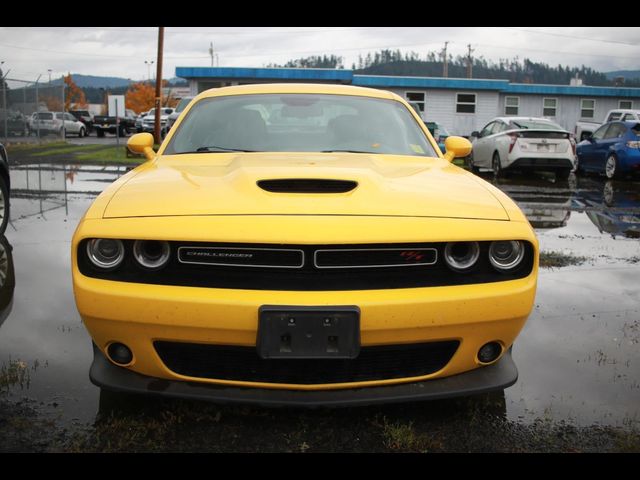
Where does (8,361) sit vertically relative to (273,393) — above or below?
below

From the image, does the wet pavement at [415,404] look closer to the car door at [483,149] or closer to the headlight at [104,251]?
the headlight at [104,251]

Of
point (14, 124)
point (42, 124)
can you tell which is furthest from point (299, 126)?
point (42, 124)

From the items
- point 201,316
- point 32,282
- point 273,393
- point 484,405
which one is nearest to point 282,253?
point 201,316

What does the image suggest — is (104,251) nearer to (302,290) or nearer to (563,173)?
(302,290)

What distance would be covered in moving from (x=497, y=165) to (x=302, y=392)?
13.2m

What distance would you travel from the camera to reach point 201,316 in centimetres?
226

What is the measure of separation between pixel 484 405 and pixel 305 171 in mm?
1395

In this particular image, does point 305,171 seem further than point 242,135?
No

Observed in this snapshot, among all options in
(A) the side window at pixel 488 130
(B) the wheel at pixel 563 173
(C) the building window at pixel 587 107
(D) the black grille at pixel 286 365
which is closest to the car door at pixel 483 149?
(A) the side window at pixel 488 130

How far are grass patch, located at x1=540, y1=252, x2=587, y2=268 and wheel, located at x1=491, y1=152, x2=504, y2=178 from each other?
8612 mm

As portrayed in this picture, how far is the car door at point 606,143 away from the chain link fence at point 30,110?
1854 centimetres

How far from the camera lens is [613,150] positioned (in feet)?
46.1

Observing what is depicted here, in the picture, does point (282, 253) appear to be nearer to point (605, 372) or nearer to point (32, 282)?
point (605, 372)

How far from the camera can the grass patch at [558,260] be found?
5.77m
